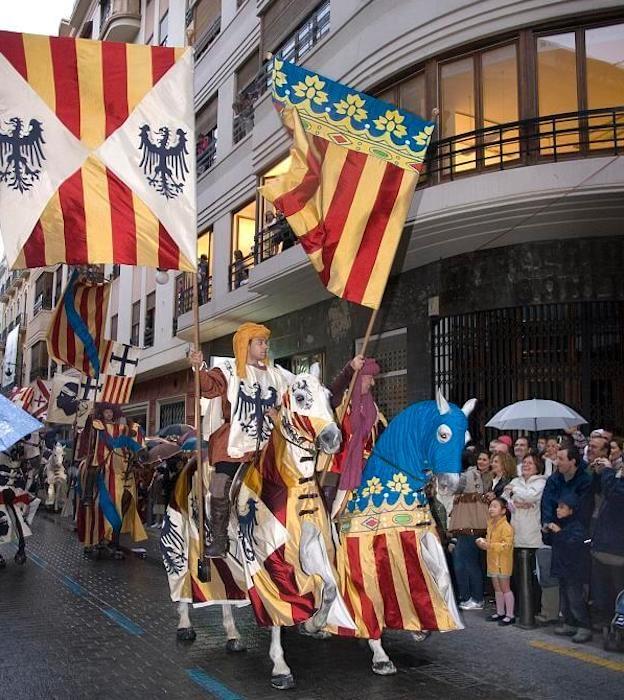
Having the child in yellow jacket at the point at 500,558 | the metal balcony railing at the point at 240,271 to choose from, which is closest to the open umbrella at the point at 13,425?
the child in yellow jacket at the point at 500,558

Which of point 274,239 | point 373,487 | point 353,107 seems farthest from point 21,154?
point 274,239

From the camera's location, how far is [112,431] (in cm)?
1239

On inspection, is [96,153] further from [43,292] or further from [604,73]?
[43,292]

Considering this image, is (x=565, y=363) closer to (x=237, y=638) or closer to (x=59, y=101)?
(x=237, y=638)

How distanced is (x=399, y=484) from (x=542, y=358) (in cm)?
671

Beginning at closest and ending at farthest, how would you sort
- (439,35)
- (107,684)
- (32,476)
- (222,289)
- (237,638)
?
(107,684) < (237,638) < (439,35) < (32,476) < (222,289)

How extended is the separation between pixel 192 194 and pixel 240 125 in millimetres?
13738

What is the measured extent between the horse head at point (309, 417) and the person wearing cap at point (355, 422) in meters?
0.40

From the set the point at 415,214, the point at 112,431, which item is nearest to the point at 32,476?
the point at 112,431

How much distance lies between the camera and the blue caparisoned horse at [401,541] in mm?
5512

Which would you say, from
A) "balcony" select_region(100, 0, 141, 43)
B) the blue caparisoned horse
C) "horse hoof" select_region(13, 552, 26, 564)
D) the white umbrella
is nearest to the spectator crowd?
the white umbrella

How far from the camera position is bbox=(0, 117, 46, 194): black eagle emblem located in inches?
247

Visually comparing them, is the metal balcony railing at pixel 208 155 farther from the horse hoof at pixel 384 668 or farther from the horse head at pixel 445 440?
the horse hoof at pixel 384 668

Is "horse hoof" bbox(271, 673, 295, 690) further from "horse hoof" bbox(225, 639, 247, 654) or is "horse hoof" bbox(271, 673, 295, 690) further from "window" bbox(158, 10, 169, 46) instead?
"window" bbox(158, 10, 169, 46)
